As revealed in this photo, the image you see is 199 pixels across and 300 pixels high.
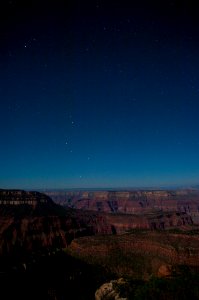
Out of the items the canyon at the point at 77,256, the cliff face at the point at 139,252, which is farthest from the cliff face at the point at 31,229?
the cliff face at the point at 139,252

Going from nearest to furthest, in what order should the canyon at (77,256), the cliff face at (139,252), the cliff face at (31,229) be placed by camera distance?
1. the canyon at (77,256)
2. the cliff face at (139,252)
3. the cliff face at (31,229)

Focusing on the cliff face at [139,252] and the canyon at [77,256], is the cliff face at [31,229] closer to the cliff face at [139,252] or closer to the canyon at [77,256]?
the canyon at [77,256]

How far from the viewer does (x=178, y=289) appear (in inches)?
1774

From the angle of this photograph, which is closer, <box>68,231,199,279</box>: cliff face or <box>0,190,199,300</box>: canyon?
<box>0,190,199,300</box>: canyon

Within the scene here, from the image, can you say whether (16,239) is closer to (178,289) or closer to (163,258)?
(163,258)

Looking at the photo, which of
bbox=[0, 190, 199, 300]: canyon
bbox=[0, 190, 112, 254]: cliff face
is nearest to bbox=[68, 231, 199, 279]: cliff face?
bbox=[0, 190, 199, 300]: canyon

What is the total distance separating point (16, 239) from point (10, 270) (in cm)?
2508

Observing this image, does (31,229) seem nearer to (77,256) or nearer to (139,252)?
(77,256)

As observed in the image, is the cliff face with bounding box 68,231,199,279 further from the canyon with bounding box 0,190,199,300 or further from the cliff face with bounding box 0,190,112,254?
the cliff face with bounding box 0,190,112,254

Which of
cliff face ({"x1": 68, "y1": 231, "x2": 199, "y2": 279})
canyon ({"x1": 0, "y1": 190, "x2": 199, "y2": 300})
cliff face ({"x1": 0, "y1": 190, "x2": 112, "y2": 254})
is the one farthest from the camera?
cliff face ({"x1": 0, "y1": 190, "x2": 112, "y2": 254})

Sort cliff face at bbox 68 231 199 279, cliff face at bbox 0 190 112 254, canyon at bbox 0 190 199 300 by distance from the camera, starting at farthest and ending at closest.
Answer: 1. cliff face at bbox 0 190 112 254
2. cliff face at bbox 68 231 199 279
3. canyon at bbox 0 190 199 300

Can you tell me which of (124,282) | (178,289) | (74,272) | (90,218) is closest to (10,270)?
(74,272)

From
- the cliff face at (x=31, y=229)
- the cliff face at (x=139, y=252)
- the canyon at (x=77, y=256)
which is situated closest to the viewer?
the canyon at (x=77, y=256)

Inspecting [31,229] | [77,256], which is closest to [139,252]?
[77,256]
